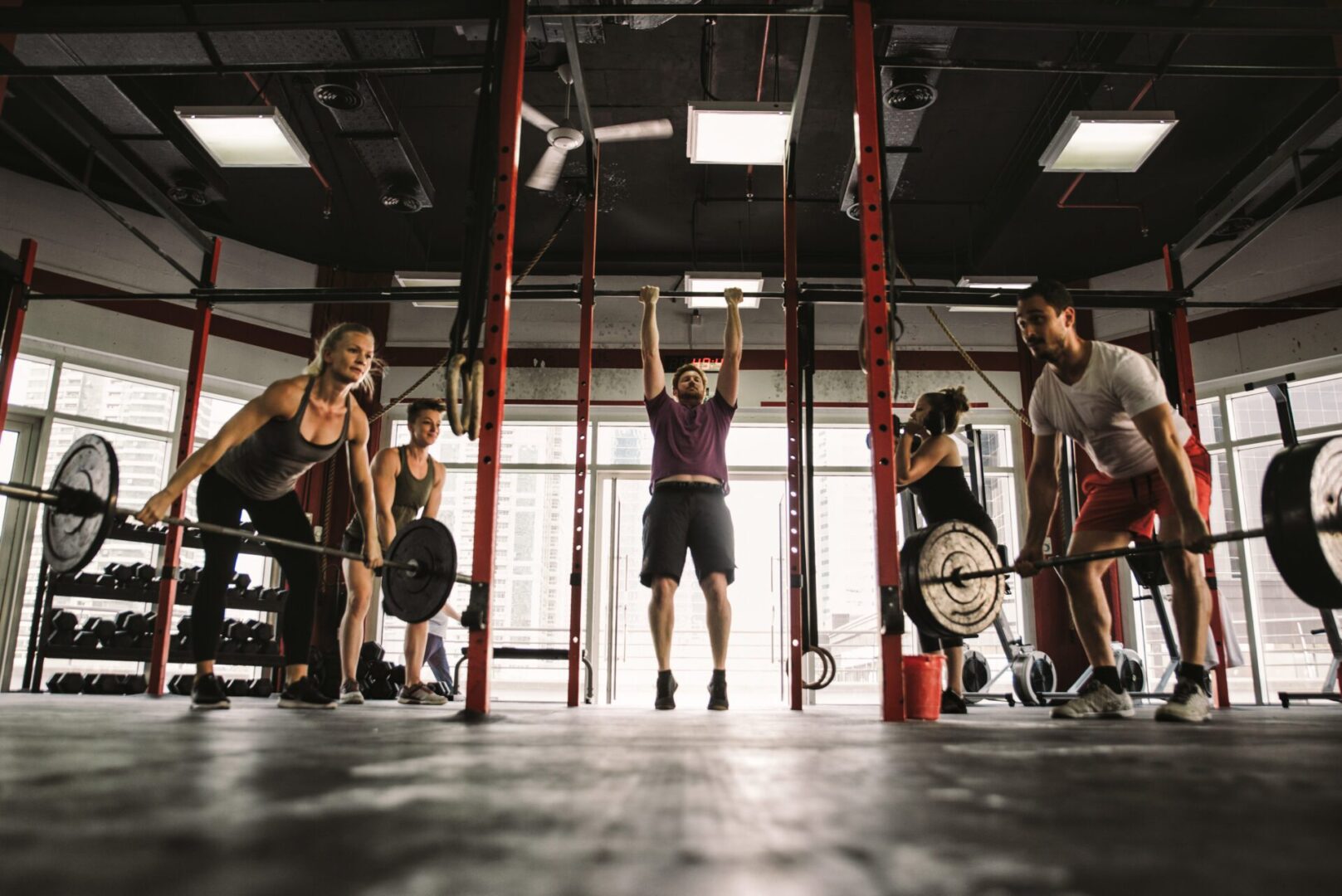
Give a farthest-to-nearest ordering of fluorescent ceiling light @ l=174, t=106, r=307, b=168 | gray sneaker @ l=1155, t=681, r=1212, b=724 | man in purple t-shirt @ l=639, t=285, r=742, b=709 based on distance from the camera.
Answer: fluorescent ceiling light @ l=174, t=106, r=307, b=168 → man in purple t-shirt @ l=639, t=285, r=742, b=709 → gray sneaker @ l=1155, t=681, r=1212, b=724

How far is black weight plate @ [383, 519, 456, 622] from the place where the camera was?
8.44ft

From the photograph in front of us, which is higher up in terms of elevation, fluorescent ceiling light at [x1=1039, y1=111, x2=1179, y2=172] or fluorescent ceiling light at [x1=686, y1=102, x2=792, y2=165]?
fluorescent ceiling light at [x1=1039, y1=111, x2=1179, y2=172]

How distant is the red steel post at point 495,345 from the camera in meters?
2.31

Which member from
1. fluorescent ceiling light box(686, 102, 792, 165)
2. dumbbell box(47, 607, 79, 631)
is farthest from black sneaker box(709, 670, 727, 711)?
dumbbell box(47, 607, 79, 631)

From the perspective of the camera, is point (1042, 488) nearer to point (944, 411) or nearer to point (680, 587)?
point (944, 411)

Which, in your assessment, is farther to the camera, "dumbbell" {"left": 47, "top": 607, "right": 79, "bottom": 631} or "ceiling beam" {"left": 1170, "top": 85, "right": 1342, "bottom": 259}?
"dumbbell" {"left": 47, "top": 607, "right": 79, "bottom": 631}

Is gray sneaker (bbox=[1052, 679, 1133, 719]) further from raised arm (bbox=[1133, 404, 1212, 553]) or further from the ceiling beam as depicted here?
the ceiling beam

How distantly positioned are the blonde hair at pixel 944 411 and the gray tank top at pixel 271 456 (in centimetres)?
253

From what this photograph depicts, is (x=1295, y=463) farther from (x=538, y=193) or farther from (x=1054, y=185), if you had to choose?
(x=538, y=193)

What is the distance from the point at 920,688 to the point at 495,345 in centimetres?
157

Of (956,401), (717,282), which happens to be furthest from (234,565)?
(717,282)

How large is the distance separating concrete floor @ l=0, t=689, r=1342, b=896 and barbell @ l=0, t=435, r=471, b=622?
3.24 feet

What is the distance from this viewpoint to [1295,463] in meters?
1.84

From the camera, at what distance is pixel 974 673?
6320 mm
